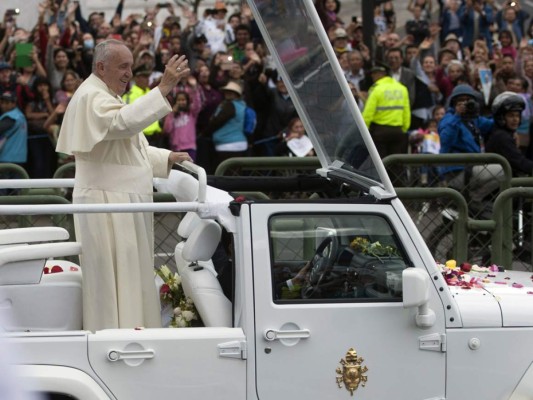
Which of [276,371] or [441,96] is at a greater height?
[441,96]

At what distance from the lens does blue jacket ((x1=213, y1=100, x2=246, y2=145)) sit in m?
13.2

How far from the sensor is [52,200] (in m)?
8.72

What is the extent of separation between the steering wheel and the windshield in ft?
1.27

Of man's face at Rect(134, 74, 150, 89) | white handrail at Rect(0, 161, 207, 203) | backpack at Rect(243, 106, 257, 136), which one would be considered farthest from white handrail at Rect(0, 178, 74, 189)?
man's face at Rect(134, 74, 150, 89)

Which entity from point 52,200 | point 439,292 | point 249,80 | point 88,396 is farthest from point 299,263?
point 249,80

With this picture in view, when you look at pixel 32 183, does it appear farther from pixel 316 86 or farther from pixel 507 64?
pixel 507 64

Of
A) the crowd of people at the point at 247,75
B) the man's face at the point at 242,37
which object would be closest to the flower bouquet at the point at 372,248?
the crowd of people at the point at 247,75

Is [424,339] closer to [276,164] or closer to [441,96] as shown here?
[276,164]

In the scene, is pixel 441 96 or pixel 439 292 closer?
pixel 439 292

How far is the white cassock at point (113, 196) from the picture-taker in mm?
5742

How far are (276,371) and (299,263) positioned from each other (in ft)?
1.81

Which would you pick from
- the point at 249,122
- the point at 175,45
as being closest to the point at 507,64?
the point at 249,122

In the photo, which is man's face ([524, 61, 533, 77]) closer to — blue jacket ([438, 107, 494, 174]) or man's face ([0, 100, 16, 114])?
blue jacket ([438, 107, 494, 174])

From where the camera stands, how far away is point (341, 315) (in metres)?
5.32
